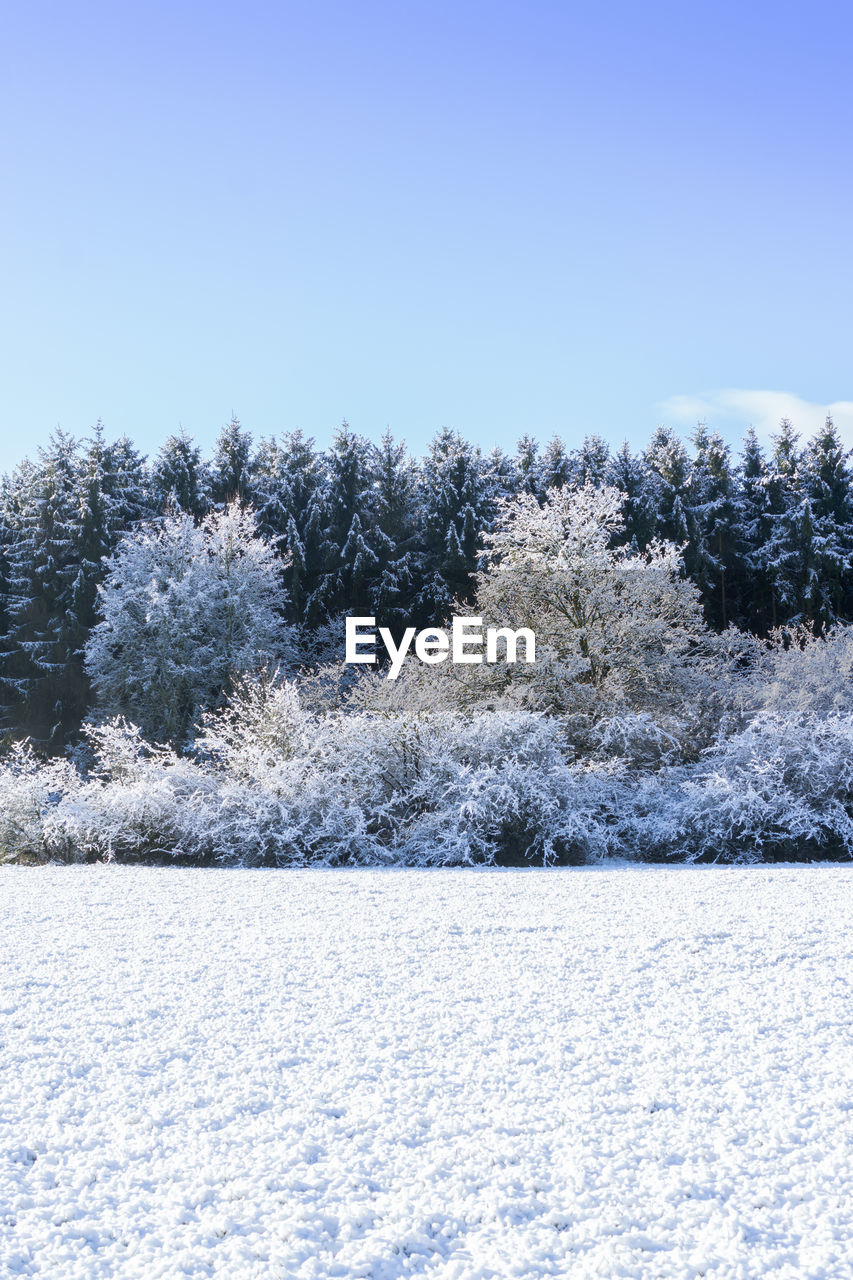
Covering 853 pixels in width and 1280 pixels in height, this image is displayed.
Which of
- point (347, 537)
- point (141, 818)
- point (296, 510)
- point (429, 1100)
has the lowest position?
point (429, 1100)

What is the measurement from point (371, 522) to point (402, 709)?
17.9m

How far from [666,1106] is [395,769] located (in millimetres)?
8933

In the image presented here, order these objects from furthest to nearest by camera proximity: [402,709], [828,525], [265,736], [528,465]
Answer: [528,465] → [828,525] → [402,709] → [265,736]

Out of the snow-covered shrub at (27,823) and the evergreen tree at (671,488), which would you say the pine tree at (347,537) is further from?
the snow-covered shrub at (27,823)

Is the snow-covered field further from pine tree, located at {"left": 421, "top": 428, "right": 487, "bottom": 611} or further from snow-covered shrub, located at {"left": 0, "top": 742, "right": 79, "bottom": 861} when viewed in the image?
pine tree, located at {"left": 421, "top": 428, "right": 487, "bottom": 611}

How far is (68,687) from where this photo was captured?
27.2m

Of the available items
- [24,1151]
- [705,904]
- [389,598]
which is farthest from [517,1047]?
[389,598]

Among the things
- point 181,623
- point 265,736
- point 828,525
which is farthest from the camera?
point 828,525

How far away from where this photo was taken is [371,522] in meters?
30.5

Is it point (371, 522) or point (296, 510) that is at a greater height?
point (296, 510)

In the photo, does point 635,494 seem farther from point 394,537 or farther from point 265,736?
point 265,736

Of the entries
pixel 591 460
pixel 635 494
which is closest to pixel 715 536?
pixel 635 494

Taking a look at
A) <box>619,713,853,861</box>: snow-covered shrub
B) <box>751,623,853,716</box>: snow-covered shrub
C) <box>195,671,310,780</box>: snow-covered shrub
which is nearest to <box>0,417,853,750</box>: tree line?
<box>751,623,853,716</box>: snow-covered shrub

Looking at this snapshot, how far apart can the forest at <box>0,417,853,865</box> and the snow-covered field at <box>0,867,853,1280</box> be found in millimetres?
4575
